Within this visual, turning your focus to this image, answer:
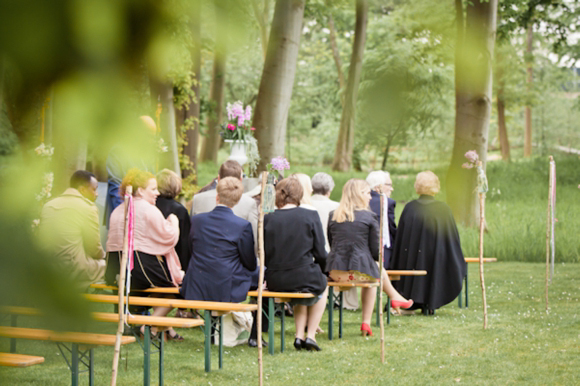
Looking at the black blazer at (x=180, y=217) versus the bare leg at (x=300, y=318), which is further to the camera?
the black blazer at (x=180, y=217)

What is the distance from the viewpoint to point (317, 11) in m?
17.4

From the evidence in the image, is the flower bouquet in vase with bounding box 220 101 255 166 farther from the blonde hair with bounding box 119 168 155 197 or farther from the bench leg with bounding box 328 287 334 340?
the blonde hair with bounding box 119 168 155 197

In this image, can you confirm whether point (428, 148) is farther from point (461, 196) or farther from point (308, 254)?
point (308, 254)

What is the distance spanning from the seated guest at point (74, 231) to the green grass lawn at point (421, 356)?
308 cm

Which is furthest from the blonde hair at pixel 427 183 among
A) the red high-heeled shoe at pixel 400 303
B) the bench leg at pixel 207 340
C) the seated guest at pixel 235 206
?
the bench leg at pixel 207 340

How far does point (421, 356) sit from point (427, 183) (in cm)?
272

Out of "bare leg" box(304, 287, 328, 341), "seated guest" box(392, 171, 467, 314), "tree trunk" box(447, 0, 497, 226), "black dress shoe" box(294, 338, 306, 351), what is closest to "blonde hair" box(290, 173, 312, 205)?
"bare leg" box(304, 287, 328, 341)

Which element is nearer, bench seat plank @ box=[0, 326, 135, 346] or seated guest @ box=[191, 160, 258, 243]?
bench seat plank @ box=[0, 326, 135, 346]

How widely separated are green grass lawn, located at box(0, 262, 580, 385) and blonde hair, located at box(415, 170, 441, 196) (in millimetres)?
1420

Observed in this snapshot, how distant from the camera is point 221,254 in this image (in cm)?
579

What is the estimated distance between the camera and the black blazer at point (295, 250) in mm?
5980

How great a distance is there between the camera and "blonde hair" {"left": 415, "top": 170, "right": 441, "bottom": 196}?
26.8 ft

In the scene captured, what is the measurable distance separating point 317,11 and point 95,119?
17192mm

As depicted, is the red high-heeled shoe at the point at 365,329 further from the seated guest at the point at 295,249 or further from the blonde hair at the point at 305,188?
the blonde hair at the point at 305,188
